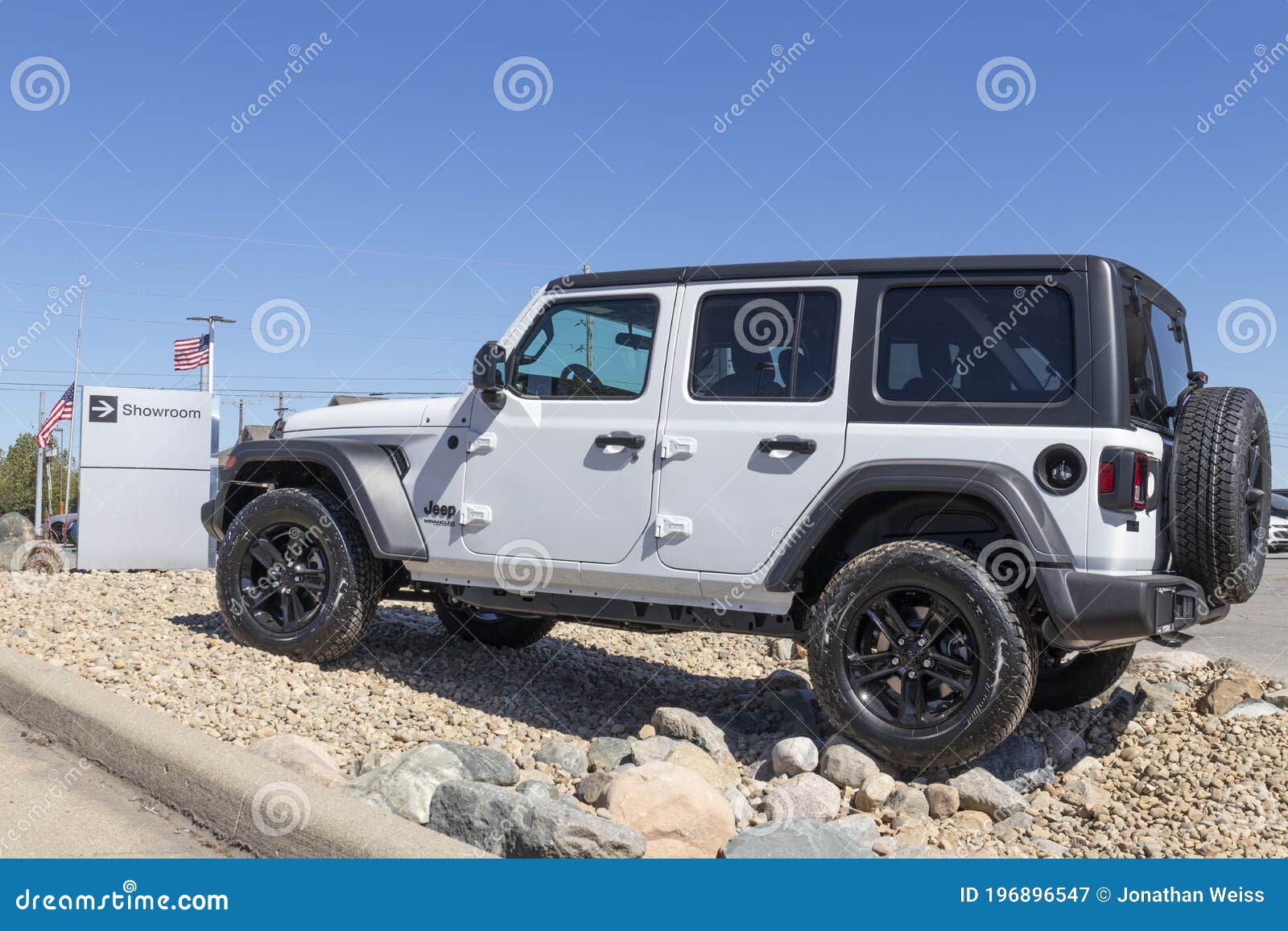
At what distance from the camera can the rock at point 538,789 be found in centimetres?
448

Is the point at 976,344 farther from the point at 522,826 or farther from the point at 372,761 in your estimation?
the point at 372,761

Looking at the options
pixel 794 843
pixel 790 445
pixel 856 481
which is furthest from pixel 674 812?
pixel 790 445

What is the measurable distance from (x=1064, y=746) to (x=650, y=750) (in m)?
1.99

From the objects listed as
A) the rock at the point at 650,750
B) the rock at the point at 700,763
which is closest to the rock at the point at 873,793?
the rock at the point at 700,763

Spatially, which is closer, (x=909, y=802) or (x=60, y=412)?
(x=909, y=802)

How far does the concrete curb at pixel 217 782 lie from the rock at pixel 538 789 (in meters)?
0.76

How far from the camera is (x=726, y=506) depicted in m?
5.24

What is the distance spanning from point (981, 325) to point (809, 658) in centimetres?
161

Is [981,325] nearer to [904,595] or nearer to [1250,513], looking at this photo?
[904,595]

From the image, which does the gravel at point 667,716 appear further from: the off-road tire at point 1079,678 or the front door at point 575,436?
the front door at point 575,436

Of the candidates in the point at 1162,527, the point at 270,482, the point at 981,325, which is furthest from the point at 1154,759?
the point at 270,482

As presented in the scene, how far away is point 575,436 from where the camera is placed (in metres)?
5.70

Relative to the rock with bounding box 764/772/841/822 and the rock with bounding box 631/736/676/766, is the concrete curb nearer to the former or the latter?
the rock with bounding box 631/736/676/766

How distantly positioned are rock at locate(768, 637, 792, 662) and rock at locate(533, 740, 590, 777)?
9.47 feet
